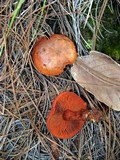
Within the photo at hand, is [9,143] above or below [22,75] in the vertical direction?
below

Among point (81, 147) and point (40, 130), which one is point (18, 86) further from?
point (81, 147)

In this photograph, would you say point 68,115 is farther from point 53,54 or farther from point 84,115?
point 53,54

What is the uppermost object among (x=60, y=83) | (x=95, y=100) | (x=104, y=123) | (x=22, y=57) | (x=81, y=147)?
(x=22, y=57)

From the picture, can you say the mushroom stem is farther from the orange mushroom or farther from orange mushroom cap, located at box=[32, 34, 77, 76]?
orange mushroom cap, located at box=[32, 34, 77, 76]

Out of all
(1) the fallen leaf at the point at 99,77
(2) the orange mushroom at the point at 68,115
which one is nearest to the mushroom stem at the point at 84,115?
(2) the orange mushroom at the point at 68,115

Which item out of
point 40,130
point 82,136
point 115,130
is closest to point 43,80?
point 40,130

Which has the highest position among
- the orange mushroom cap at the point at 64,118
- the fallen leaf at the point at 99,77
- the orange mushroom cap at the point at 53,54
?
the orange mushroom cap at the point at 53,54

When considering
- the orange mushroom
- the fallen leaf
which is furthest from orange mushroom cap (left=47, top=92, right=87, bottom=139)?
the fallen leaf

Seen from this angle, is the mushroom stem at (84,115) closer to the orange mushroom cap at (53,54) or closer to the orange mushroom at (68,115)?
the orange mushroom at (68,115)
